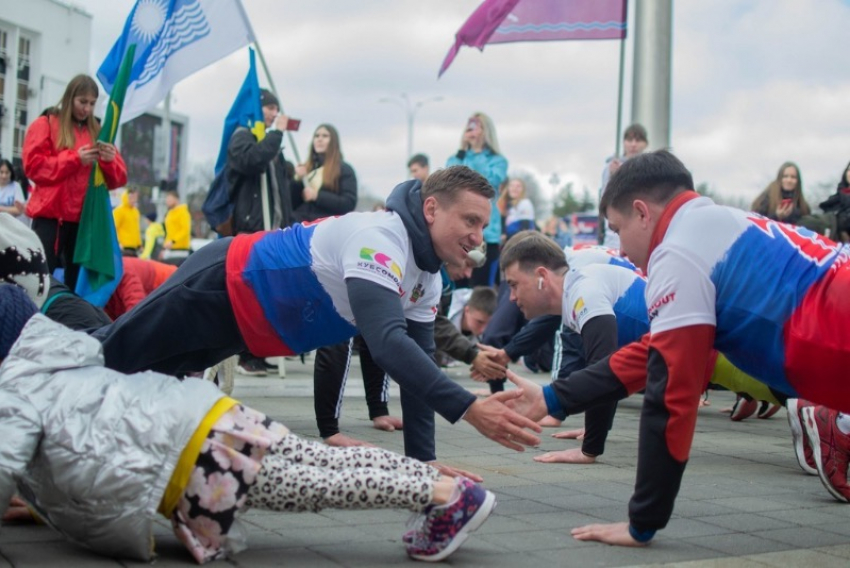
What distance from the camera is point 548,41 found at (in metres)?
12.2

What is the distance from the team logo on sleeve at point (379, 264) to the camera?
12.6 ft

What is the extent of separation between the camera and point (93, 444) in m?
3.01

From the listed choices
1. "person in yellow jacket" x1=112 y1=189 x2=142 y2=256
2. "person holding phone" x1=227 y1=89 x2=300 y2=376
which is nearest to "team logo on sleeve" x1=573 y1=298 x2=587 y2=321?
"person holding phone" x1=227 y1=89 x2=300 y2=376

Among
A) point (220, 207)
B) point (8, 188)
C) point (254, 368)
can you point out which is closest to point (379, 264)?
point (220, 207)

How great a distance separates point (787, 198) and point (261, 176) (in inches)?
212

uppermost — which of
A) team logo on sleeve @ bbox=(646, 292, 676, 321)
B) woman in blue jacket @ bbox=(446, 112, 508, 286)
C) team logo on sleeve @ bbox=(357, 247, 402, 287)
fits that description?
woman in blue jacket @ bbox=(446, 112, 508, 286)

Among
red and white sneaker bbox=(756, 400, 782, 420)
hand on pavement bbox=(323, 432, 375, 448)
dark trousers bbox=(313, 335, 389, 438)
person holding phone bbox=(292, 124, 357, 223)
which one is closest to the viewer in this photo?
hand on pavement bbox=(323, 432, 375, 448)

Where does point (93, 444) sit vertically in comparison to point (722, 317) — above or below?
below

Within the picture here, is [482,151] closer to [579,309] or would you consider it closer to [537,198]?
[579,309]

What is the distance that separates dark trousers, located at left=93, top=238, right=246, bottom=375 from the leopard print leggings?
1.26 metres

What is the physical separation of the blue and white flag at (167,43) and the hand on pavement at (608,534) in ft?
21.7

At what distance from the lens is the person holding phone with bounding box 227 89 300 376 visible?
8625 mm

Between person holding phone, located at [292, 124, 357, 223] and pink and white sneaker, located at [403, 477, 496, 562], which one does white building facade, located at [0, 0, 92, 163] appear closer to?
person holding phone, located at [292, 124, 357, 223]

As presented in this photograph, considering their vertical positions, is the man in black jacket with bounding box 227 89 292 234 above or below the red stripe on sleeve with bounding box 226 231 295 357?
above
